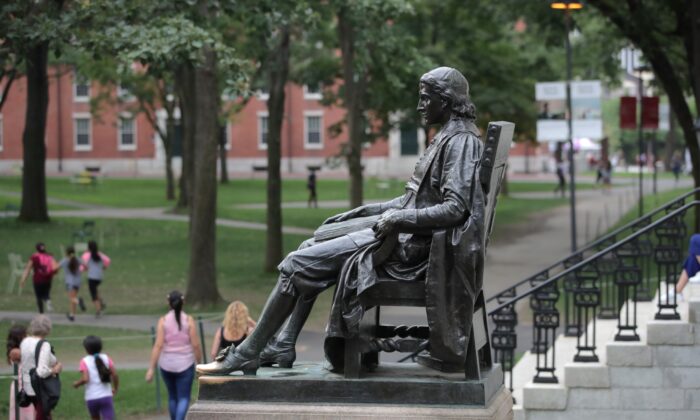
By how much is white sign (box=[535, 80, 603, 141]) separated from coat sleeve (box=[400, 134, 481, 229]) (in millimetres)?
18989

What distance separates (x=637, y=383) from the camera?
501 inches

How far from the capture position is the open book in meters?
8.66

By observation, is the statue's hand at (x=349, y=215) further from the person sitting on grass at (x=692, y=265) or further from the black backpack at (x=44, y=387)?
the person sitting on grass at (x=692, y=265)

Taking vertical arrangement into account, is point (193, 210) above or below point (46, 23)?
below

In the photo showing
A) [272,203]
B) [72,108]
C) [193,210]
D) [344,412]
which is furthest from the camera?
[72,108]

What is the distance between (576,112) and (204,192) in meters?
8.65

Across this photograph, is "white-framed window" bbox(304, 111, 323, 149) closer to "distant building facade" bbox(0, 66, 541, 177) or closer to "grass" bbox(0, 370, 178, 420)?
"distant building facade" bbox(0, 66, 541, 177)

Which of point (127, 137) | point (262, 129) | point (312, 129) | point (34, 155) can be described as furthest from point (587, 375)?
point (127, 137)

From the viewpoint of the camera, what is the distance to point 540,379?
516 inches

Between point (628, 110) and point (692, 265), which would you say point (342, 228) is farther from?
point (628, 110)

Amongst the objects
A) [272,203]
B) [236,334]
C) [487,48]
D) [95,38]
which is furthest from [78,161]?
[236,334]

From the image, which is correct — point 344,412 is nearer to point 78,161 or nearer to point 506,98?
point 506,98

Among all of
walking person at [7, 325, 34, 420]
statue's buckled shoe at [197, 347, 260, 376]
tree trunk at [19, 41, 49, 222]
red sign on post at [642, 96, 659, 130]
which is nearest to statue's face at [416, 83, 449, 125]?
statue's buckled shoe at [197, 347, 260, 376]

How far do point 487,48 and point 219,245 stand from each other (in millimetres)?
11396
